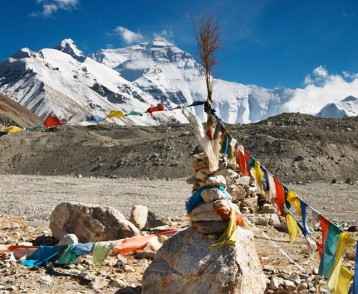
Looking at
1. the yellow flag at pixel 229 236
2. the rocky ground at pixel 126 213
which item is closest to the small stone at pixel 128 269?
the rocky ground at pixel 126 213

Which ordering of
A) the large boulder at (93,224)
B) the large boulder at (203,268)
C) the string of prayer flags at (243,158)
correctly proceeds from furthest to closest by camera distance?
the large boulder at (93,224), the string of prayer flags at (243,158), the large boulder at (203,268)

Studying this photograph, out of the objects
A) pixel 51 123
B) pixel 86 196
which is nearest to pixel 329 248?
pixel 51 123

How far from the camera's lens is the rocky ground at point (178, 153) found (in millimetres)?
40906

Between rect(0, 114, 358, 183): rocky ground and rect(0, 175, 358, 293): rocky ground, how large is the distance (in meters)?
Answer: 7.23

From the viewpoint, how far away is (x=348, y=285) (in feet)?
20.1

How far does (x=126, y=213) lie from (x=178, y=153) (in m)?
25.4

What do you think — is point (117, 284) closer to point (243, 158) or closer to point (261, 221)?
point (243, 158)

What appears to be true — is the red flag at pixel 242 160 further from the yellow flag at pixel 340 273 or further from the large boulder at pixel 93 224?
the yellow flag at pixel 340 273

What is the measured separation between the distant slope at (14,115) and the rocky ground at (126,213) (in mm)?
74242

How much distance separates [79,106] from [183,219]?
15745 cm

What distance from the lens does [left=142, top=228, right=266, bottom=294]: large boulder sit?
261 inches

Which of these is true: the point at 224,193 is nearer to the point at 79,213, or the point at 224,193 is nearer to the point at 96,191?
the point at 79,213

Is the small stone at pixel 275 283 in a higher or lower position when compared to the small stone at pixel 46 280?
higher

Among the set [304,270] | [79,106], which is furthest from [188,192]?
[79,106]
